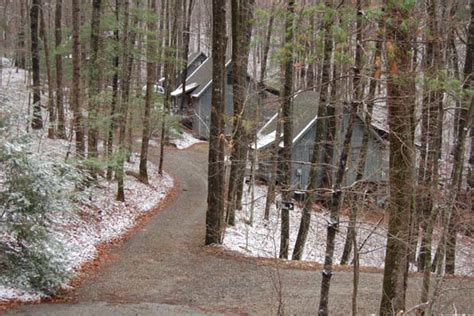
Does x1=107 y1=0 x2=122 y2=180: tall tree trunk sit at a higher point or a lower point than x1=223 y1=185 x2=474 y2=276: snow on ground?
higher

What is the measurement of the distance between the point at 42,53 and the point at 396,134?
22.1 m

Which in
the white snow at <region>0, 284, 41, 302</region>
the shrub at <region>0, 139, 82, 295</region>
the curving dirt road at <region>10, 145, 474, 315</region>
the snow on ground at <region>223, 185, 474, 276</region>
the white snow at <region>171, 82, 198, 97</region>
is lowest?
the snow on ground at <region>223, 185, 474, 276</region>

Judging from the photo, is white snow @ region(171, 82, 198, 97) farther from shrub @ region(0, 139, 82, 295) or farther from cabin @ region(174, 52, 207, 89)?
shrub @ region(0, 139, 82, 295)

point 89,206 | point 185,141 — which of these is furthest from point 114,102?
point 185,141

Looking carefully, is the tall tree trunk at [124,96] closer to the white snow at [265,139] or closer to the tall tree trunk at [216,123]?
the tall tree trunk at [216,123]

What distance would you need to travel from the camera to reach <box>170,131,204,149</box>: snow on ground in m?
33.3

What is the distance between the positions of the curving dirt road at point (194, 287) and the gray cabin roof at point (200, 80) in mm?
22588

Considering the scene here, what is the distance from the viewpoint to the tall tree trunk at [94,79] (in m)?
13.8

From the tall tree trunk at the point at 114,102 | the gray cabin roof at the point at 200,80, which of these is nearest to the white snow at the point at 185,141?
the gray cabin roof at the point at 200,80

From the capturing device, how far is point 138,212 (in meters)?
16.9

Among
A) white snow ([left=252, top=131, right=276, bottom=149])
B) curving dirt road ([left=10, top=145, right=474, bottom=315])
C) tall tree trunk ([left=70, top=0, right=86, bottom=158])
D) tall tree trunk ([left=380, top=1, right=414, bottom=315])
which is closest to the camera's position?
tall tree trunk ([left=380, top=1, right=414, bottom=315])

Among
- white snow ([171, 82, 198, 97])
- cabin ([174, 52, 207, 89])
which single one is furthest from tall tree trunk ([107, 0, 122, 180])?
cabin ([174, 52, 207, 89])

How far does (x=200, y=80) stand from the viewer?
37719 millimetres

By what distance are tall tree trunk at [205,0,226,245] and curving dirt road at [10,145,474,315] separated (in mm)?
1052
